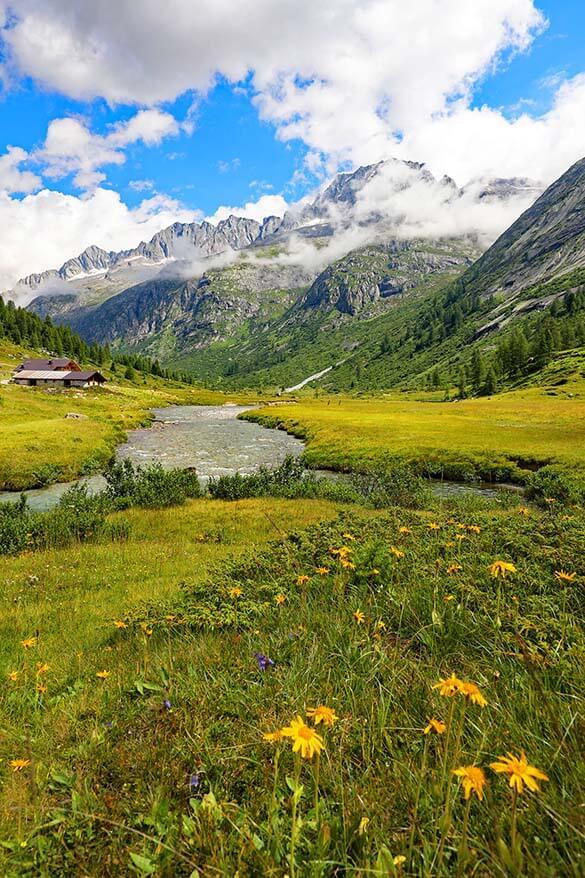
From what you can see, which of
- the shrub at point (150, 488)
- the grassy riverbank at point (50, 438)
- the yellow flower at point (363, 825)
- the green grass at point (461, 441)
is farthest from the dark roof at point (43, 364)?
the yellow flower at point (363, 825)

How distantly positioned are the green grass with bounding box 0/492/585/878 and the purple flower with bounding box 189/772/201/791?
0.05 m

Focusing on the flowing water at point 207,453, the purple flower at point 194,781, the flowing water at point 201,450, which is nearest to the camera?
the purple flower at point 194,781

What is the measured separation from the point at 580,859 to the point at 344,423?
66.0 meters

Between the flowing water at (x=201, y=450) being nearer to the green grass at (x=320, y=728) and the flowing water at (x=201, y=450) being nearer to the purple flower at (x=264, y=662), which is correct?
the green grass at (x=320, y=728)

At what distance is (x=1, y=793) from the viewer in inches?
141

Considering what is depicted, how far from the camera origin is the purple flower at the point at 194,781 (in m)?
2.99

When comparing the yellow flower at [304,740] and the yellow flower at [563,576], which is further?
the yellow flower at [563,576]

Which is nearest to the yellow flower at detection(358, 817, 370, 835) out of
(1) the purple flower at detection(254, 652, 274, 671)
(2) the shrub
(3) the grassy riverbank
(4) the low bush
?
(1) the purple flower at detection(254, 652, 274, 671)

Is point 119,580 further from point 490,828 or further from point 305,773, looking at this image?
point 490,828

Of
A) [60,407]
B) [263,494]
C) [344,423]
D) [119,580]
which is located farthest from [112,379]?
[119,580]

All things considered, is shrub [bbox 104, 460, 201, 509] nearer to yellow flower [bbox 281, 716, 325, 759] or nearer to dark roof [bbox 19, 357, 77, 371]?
yellow flower [bbox 281, 716, 325, 759]

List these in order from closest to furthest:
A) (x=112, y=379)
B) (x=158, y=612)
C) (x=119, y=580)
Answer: (x=158, y=612)
(x=119, y=580)
(x=112, y=379)

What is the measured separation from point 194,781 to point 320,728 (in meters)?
1.09

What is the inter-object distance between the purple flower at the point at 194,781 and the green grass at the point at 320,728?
47 millimetres
